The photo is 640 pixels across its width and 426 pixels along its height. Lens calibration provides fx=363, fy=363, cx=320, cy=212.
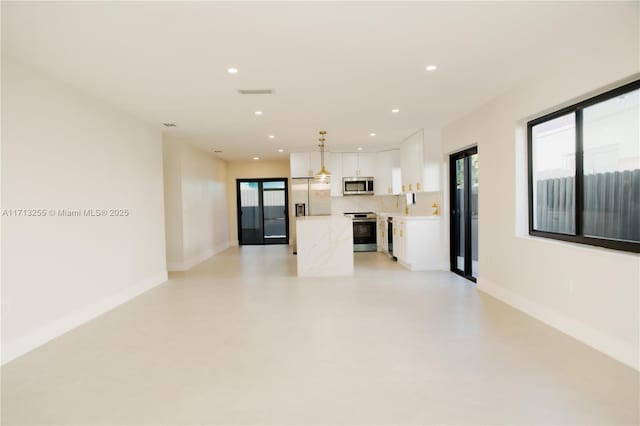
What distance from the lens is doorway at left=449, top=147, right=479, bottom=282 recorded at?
19.0 ft

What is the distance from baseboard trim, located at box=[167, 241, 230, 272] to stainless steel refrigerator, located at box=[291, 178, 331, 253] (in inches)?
81.9

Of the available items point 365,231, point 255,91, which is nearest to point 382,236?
point 365,231

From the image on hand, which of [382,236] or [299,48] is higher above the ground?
[299,48]

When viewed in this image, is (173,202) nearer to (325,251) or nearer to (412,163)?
(325,251)

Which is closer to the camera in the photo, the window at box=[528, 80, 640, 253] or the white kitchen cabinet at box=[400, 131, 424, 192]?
the window at box=[528, 80, 640, 253]

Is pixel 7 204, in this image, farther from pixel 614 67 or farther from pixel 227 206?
pixel 227 206

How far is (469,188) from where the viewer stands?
5879 mm

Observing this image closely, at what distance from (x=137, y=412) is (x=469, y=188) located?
533 cm

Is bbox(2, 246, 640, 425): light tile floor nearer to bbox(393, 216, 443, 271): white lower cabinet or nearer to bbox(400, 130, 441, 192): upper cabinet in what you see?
bbox(393, 216, 443, 271): white lower cabinet

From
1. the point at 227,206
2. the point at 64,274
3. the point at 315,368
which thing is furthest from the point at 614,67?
the point at 227,206

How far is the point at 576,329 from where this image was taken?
3.33 metres

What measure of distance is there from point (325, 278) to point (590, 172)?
157 inches

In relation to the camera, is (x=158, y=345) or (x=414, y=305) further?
(x=414, y=305)

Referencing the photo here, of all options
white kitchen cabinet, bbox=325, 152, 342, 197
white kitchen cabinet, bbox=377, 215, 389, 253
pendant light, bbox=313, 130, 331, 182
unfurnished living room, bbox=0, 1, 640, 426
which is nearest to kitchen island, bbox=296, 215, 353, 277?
unfurnished living room, bbox=0, 1, 640, 426
